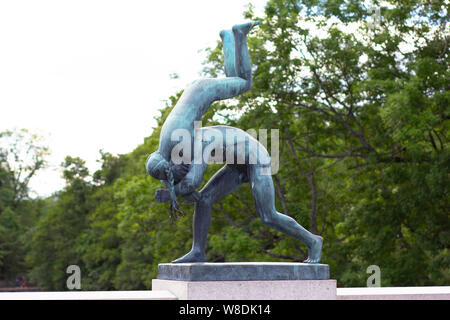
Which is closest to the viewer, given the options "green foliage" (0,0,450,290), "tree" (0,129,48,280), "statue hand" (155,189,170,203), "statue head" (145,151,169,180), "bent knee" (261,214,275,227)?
"statue head" (145,151,169,180)

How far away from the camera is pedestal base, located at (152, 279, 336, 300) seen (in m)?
5.86

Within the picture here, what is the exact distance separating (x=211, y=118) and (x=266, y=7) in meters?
3.99

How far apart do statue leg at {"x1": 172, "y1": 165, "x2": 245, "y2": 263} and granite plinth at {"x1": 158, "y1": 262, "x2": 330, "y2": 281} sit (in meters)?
0.45

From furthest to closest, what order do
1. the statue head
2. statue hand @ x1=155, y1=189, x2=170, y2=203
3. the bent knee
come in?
the bent knee
statue hand @ x1=155, y1=189, x2=170, y2=203
the statue head

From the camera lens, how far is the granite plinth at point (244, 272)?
237 inches

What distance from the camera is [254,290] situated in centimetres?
610

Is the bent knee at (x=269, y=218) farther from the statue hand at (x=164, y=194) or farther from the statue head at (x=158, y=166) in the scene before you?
the statue head at (x=158, y=166)

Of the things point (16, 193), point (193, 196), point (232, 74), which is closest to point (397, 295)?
point (193, 196)

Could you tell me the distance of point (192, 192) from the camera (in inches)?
261

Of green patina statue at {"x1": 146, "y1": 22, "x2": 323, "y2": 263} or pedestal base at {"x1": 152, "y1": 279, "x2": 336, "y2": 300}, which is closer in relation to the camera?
pedestal base at {"x1": 152, "y1": 279, "x2": 336, "y2": 300}

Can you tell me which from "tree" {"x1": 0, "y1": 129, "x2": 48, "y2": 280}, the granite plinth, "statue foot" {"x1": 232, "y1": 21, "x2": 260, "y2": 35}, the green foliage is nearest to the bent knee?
the granite plinth

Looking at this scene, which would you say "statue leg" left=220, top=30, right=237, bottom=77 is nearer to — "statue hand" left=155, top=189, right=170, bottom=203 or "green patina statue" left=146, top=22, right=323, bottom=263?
"green patina statue" left=146, top=22, right=323, bottom=263

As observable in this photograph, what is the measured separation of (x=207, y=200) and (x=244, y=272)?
1030 mm
